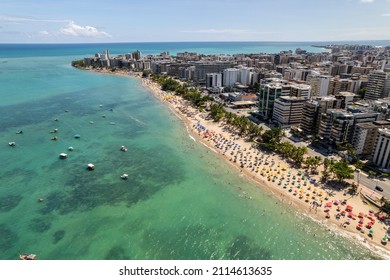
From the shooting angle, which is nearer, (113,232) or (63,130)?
(113,232)

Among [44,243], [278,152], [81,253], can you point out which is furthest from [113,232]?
[278,152]

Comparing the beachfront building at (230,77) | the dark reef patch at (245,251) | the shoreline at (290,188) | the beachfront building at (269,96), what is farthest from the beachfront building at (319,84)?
the dark reef patch at (245,251)

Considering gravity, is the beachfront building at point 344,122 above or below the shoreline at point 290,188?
above

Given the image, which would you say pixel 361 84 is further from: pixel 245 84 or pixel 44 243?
pixel 44 243

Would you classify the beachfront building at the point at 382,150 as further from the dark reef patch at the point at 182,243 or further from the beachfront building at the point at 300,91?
the dark reef patch at the point at 182,243

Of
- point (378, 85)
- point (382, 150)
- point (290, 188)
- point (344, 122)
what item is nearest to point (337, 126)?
point (344, 122)

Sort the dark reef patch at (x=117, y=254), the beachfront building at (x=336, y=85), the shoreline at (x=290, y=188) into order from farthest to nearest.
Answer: the beachfront building at (x=336, y=85) → the shoreline at (x=290, y=188) → the dark reef patch at (x=117, y=254)

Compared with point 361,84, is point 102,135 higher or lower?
lower

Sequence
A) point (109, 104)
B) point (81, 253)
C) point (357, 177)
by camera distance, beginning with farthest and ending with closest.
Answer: point (109, 104) < point (357, 177) < point (81, 253)
